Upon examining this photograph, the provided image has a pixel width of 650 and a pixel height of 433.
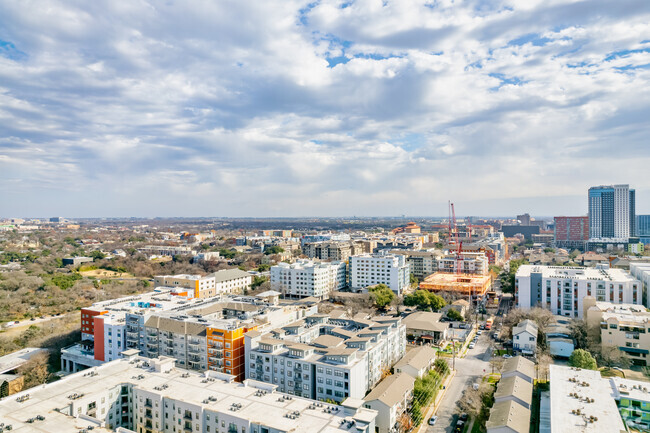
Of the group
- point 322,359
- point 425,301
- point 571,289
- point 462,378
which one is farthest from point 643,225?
point 322,359

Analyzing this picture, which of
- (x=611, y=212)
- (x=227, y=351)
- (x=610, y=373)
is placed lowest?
(x=610, y=373)

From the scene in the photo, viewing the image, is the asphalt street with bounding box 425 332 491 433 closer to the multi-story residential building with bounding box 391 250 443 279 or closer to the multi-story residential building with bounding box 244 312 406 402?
the multi-story residential building with bounding box 244 312 406 402

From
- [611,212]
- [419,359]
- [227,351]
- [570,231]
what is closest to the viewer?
[227,351]

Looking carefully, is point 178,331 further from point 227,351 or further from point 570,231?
point 570,231

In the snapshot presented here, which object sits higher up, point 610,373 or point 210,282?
point 210,282

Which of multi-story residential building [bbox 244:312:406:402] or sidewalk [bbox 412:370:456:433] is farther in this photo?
multi-story residential building [bbox 244:312:406:402]

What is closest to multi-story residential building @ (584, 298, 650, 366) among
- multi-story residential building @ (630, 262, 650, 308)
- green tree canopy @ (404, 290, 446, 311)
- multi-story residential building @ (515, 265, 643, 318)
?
multi-story residential building @ (515, 265, 643, 318)
